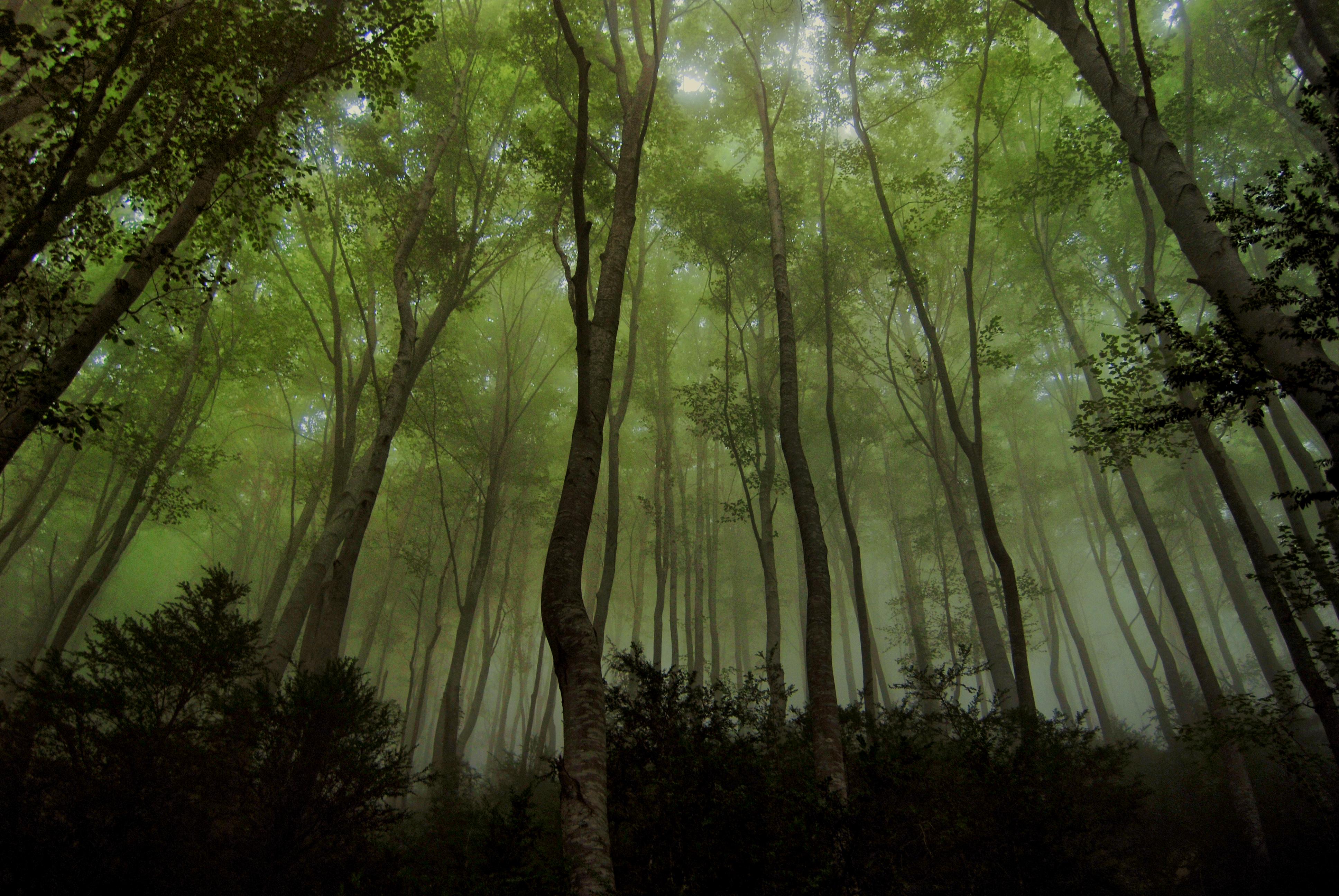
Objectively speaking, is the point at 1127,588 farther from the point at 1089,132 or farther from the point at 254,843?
the point at 254,843

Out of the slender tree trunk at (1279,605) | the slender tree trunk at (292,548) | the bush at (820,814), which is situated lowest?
the bush at (820,814)

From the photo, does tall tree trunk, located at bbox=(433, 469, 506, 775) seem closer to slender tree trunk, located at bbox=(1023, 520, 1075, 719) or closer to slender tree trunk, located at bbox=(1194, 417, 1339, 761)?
slender tree trunk, located at bbox=(1194, 417, 1339, 761)

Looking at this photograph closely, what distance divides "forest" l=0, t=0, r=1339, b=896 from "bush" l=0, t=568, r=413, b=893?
44mm

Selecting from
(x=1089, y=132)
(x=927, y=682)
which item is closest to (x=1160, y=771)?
(x=927, y=682)

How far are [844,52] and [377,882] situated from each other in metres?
16.1

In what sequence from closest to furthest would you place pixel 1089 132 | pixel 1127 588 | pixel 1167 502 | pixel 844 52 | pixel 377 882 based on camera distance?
pixel 377 882 < pixel 1089 132 < pixel 844 52 < pixel 1167 502 < pixel 1127 588

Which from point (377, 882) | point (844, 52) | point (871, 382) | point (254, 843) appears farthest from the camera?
point (871, 382)

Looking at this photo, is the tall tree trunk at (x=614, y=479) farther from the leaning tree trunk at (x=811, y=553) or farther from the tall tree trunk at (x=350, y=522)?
the leaning tree trunk at (x=811, y=553)

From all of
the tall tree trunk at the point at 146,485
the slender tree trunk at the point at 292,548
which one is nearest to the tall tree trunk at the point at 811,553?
the tall tree trunk at the point at 146,485

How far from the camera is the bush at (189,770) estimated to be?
16.1 feet

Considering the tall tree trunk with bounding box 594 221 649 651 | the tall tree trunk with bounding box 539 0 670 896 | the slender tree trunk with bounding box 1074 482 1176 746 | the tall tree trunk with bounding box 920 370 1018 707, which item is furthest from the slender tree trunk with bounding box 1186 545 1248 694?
the tall tree trunk with bounding box 539 0 670 896

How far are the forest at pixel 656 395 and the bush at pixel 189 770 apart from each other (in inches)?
1.7

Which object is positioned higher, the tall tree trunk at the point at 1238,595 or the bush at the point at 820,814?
the tall tree trunk at the point at 1238,595

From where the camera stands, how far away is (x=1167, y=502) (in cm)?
3019
